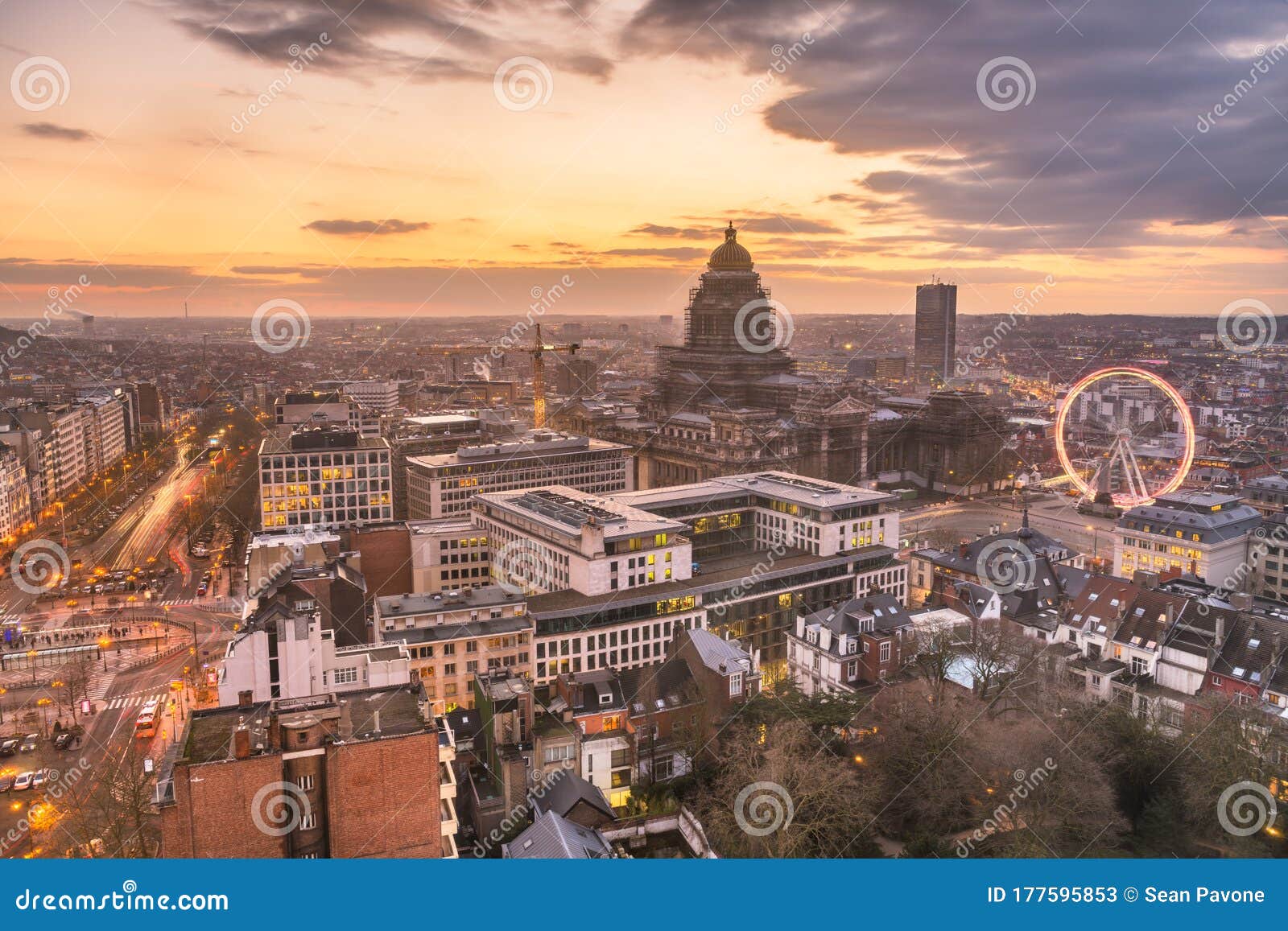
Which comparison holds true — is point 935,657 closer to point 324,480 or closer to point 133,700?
point 133,700

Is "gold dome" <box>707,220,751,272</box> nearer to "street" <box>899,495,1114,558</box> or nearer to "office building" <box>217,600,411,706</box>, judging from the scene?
"street" <box>899,495,1114,558</box>

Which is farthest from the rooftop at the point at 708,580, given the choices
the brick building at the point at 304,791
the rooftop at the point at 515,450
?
the rooftop at the point at 515,450

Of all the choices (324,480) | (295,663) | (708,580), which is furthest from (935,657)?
(324,480)

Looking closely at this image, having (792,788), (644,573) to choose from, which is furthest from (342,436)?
(792,788)

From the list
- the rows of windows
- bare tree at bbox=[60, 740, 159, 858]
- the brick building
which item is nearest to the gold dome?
the rows of windows

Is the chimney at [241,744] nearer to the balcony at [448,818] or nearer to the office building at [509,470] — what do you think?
the balcony at [448,818]

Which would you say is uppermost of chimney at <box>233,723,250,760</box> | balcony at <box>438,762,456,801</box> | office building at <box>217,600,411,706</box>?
chimney at <box>233,723,250,760</box>
